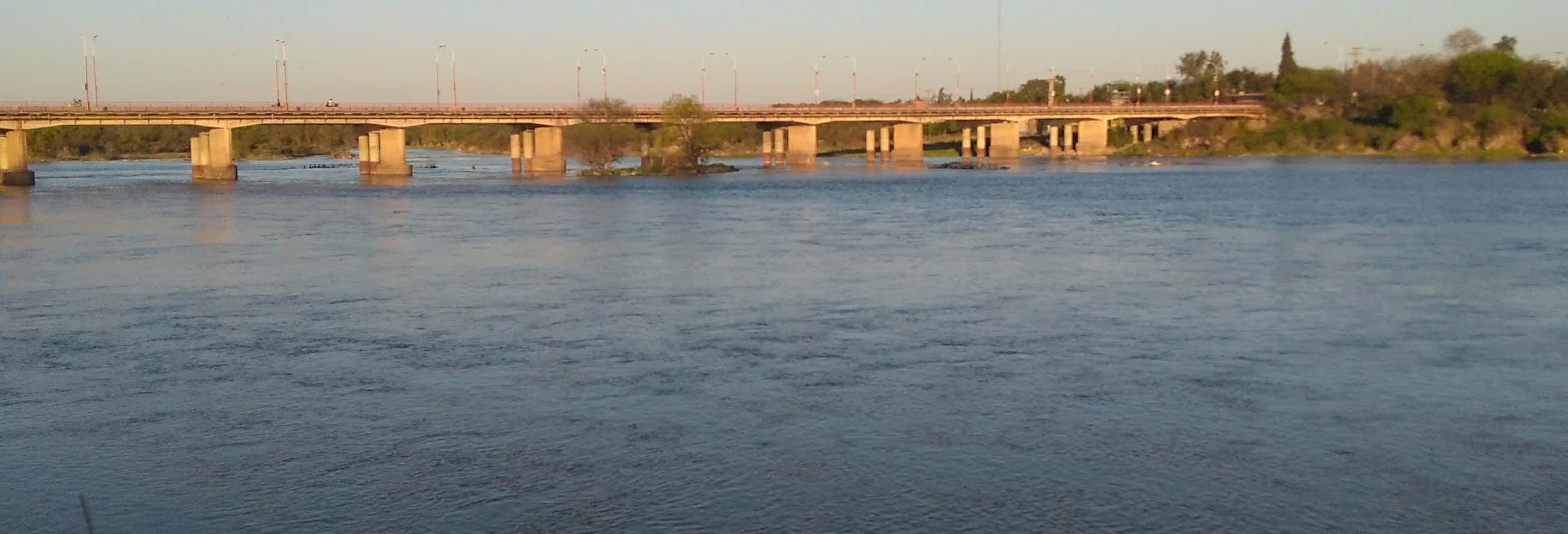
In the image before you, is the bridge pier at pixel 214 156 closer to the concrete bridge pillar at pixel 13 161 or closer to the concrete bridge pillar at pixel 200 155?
the concrete bridge pillar at pixel 200 155

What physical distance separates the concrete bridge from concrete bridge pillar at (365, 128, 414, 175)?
83 mm

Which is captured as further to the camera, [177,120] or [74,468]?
[177,120]

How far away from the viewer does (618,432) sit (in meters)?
19.7

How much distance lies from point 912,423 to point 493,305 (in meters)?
15.0

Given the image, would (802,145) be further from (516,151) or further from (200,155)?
(200,155)

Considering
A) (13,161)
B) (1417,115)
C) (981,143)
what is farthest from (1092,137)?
(13,161)

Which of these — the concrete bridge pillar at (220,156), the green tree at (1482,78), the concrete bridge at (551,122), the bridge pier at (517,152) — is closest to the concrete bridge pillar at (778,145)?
the concrete bridge at (551,122)

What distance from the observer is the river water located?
1650 cm

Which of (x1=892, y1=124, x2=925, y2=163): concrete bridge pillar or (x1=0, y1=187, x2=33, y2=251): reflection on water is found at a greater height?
(x1=892, y1=124, x2=925, y2=163): concrete bridge pillar

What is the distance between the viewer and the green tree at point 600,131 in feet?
406

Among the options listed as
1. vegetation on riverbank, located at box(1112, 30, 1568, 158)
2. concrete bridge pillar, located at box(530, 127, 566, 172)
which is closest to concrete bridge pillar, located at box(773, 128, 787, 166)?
concrete bridge pillar, located at box(530, 127, 566, 172)

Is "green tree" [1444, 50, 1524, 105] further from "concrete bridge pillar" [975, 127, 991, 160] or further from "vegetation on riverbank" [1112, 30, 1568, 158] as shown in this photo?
"concrete bridge pillar" [975, 127, 991, 160]

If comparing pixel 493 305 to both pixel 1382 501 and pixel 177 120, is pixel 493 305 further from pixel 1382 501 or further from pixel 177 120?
pixel 177 120

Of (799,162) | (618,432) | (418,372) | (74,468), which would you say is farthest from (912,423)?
(799,162)
